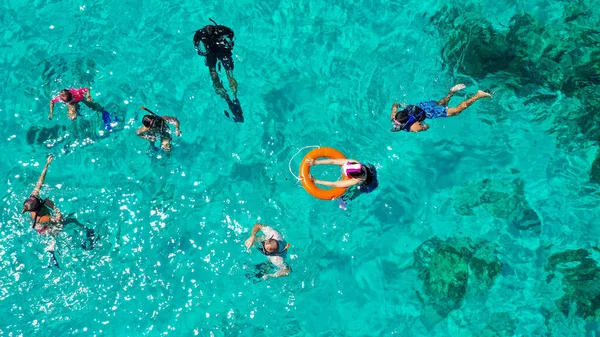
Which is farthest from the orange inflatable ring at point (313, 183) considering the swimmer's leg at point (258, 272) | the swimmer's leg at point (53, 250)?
the swimmer's leg at point (53, 250)

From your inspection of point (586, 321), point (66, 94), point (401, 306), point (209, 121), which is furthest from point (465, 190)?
point (66, 94)

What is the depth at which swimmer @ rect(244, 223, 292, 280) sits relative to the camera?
855cm

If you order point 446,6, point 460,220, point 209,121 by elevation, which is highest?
point 446,6

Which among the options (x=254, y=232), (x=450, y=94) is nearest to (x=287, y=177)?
(x=254, y=232)

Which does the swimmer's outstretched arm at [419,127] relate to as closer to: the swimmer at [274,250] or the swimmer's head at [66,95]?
the swimmer at [274,250]

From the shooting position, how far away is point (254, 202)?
1007cm

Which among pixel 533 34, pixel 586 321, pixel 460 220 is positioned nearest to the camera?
pixel 586 321

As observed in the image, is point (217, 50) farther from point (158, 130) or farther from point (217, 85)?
point (158, 130)

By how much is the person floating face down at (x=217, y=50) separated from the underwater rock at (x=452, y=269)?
18.2ft

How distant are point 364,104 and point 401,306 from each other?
14.6 feet

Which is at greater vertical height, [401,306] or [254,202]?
[254,202]

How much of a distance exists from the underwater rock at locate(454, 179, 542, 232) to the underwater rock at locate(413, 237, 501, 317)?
715 mm

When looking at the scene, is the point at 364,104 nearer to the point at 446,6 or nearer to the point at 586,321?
the point at 446,6

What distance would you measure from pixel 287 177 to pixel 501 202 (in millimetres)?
4626
